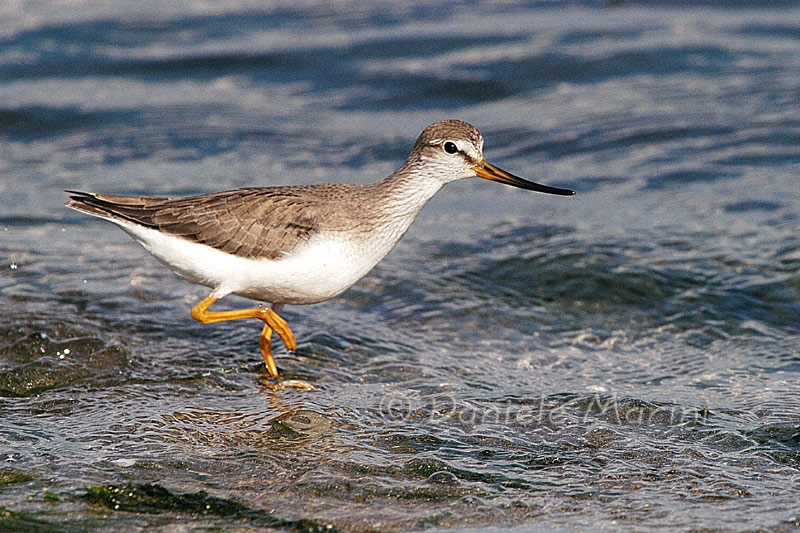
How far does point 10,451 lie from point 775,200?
8.64m

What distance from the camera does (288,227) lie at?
664 centimetres

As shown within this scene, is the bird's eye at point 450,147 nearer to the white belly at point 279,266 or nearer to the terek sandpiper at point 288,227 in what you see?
the terek sandpiper at point 288,227

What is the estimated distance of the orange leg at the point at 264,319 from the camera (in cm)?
704

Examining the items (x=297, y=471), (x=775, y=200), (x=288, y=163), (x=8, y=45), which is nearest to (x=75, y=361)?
(x=297, y=471)

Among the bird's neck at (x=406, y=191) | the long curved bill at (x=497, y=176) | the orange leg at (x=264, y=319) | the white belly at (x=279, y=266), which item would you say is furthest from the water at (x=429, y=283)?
the long curved bill at (x=497, y=176)

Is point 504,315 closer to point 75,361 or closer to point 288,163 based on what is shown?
point 75,361

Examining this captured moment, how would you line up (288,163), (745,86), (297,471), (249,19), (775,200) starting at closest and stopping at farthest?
(297,471), (775,200), (288,163), (745,86), (249,19)

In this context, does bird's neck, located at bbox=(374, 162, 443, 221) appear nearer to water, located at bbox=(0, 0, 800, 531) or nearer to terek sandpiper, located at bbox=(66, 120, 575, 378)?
terek sandpiper, located at bbox=(66, 120, 575, 378)

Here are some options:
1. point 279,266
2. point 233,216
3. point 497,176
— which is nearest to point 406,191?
point 497,176

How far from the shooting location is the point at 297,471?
5.40 metres

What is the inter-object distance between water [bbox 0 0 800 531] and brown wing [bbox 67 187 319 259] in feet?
3.51

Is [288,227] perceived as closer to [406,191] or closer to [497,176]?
[406,191]

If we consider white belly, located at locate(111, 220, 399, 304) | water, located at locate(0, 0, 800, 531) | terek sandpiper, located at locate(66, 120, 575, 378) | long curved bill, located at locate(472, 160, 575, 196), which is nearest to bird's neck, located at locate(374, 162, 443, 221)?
terek sandpiper, located at locate(66, 120, 575, 378)

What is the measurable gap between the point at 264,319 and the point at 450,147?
6.23 ft
